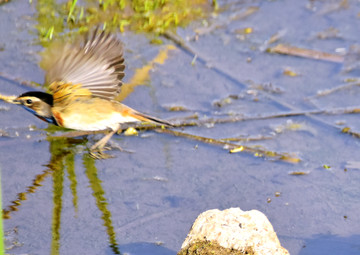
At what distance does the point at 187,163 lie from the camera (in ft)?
16.9

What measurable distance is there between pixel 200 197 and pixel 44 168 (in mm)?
1208

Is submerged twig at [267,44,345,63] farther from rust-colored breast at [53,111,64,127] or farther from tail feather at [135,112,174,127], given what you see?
rust-colored breast at [53,111,64,127]

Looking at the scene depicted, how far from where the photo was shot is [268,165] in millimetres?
5164

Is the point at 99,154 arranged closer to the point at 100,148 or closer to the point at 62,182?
the point at 100,148

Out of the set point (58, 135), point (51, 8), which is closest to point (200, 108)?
point (58, 135)

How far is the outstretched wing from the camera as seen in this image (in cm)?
489

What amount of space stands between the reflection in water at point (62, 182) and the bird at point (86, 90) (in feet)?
0.63

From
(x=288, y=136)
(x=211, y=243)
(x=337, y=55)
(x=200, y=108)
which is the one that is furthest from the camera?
(x=337, y=55)

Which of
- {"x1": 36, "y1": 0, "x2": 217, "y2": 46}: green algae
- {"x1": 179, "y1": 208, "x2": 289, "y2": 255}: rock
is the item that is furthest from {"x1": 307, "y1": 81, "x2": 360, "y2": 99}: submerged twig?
{"x1": 179, "y1": 208, "x2": 289, "y2": 255}: rock

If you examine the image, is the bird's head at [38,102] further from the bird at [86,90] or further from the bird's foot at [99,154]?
the bird's foot at [99,154]

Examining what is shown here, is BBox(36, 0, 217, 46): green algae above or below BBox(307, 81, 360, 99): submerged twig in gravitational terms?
above

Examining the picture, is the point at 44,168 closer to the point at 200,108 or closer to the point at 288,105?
the point at 200,108

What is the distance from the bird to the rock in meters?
1.77

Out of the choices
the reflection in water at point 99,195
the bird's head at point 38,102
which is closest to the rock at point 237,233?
the reflection in water at point 99,195
